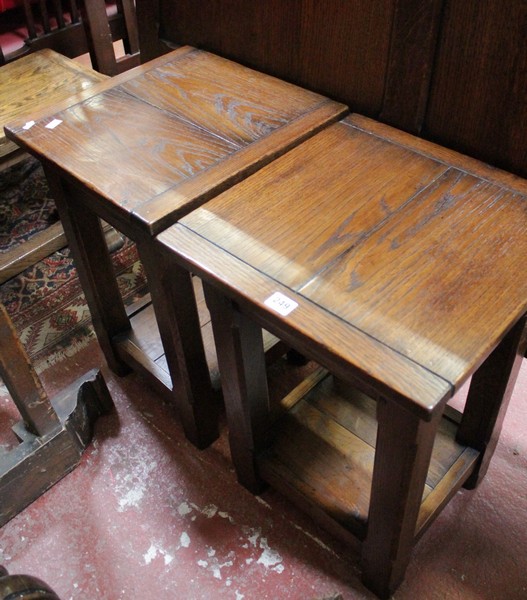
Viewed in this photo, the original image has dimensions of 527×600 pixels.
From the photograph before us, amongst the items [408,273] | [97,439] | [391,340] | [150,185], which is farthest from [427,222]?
[97,439]

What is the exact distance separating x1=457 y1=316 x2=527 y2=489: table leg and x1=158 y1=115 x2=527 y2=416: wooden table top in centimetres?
21

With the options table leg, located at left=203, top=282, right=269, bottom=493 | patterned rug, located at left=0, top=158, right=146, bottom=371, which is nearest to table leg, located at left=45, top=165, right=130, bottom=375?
patterned rug, located at left=0, top=158, right=146, bottom=371

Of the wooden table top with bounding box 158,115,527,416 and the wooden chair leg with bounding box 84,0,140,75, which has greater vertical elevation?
the wooden table top with bounding box 158,115,527,416

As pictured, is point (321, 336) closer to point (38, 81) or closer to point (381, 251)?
point (381, 251)

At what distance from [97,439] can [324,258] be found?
39.0 inches

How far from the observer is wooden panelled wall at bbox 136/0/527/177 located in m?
1.17

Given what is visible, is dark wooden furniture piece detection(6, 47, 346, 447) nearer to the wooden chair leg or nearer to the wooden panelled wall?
the wooden panelled wall

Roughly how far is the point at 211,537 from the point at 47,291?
1.00m

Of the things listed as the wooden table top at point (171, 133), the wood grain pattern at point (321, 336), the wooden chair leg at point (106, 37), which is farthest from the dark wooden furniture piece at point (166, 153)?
the wooden chair leg at point (106, 37)

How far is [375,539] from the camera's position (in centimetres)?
127

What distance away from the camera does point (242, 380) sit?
1327 mm

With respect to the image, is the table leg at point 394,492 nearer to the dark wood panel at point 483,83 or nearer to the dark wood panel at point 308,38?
the dark wood panel at point 483,83

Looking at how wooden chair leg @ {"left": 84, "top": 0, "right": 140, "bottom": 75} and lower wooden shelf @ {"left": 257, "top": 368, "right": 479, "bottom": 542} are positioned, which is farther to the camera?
wooden chair leg @ {"left": 84, "top": 0, "right": 140, "bottom": 75}

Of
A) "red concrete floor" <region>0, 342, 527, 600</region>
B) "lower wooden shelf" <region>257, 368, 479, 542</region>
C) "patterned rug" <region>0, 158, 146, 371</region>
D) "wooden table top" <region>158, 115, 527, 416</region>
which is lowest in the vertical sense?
"red concrete floor" <region>0, 342, 527, 600</region>
